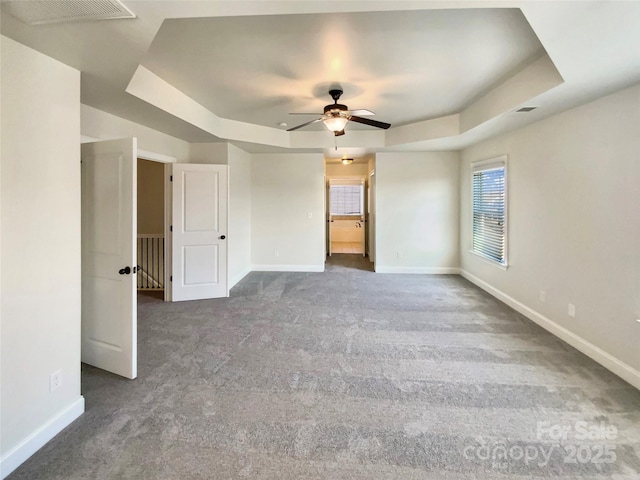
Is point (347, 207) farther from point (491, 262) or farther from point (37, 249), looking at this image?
point (37, 249)

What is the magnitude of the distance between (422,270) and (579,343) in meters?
3.35

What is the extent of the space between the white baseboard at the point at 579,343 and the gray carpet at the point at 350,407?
91mm

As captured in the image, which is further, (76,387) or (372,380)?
(372,380)

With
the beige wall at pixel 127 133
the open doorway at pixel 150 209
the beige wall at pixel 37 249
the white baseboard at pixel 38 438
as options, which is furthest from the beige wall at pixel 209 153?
the white baseboard at pixel 38 438

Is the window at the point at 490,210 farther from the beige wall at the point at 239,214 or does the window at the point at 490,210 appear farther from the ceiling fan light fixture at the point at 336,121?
the beige wall at the point at 239,214

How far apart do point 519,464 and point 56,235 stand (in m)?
3.02

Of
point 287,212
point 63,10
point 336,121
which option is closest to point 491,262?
point 336,121

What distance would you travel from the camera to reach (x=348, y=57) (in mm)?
2699

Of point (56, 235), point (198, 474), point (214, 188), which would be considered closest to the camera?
point (198, 474)

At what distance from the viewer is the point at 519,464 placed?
64.0 inches

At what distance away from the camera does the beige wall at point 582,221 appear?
8.11ft

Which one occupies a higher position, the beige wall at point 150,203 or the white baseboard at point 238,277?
the beige wall at point 150,203

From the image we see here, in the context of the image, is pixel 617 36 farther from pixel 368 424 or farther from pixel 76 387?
pixel 76 387

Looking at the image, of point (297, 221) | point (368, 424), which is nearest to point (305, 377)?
point (368, 424)
